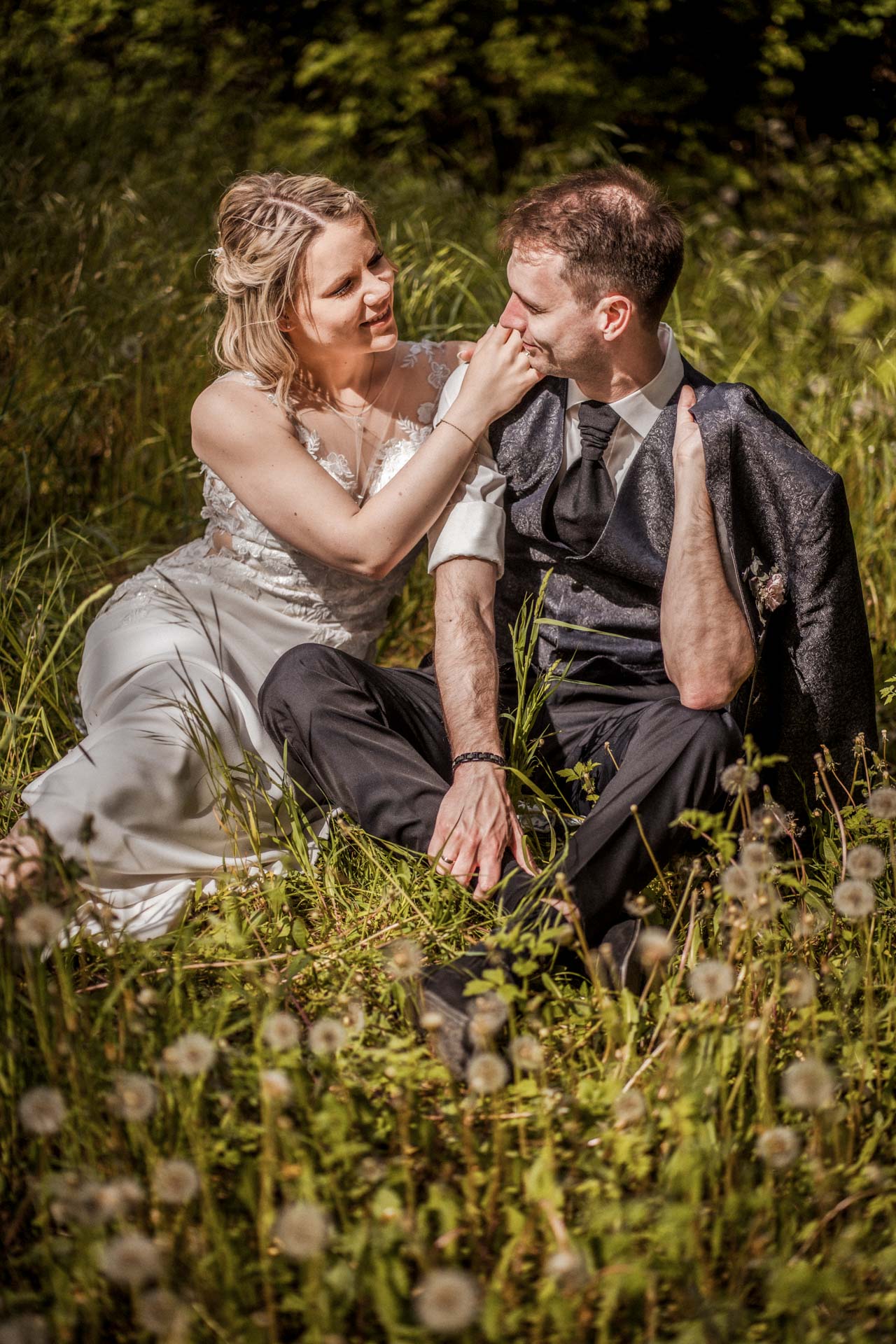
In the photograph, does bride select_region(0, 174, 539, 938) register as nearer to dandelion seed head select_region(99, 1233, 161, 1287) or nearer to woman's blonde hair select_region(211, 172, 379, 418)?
woman's blonde hair select_region(211, 172, 379, 418)

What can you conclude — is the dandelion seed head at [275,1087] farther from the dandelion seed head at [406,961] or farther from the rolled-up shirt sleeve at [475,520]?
the rolled-up shirt sleeve at [475,520]

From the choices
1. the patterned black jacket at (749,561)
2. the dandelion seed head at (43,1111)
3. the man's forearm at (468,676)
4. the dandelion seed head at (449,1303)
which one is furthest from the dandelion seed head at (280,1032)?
the patterned black jacket at (749,561)

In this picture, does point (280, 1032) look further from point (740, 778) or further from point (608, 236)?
point (608, 236)

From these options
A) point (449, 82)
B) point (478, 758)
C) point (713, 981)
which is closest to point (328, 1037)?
point (713, 981)

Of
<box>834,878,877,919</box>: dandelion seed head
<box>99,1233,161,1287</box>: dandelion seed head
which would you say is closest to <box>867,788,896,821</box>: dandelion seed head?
<box>834,878,877,919</box>: dandelion seed head

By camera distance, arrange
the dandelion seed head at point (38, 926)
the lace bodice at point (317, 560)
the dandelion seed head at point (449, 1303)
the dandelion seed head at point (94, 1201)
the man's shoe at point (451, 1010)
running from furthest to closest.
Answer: the lace bodice at point (317, 560) → the man's shoe at point (451, 1010) → the dandelion seed head at point (38, 926) → the dandelion seed head at point (94, 1201) → the dandelion seed head at point (449, 1303)

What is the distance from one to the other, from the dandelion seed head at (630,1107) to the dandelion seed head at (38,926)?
80 cm

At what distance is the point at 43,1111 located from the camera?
145 centimetres

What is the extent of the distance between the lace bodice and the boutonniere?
34.8 inches

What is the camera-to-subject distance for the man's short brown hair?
2529 mm

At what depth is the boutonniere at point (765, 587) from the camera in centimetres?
249

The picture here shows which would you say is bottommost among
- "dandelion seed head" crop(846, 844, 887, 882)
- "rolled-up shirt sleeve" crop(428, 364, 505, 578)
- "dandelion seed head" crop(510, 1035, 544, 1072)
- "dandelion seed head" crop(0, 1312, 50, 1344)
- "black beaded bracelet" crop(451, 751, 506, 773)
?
"black beaded bracelet" crop(451, 751, 506, 773)

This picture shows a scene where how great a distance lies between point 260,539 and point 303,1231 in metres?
1.89

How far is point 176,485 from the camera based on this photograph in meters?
4.04
